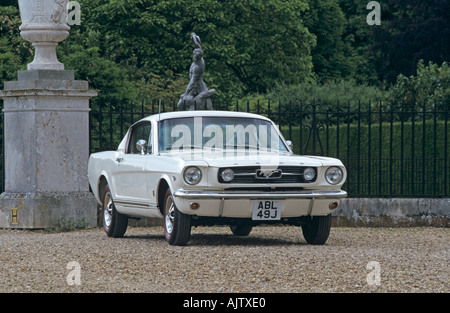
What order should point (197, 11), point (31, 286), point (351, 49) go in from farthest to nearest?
point (351, 49) → point (197, 11) → point (31, 286)

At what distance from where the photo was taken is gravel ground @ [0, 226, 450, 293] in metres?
7.68

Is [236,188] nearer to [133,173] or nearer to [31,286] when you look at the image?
[133,173]

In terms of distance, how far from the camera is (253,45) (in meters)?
39.2

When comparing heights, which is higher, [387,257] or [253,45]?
[253,45]

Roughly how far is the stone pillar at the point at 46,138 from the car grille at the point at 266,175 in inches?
184

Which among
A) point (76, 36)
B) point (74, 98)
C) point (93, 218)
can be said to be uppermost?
point (76, 36)

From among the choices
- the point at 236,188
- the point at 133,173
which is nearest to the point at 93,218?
the point at 133,173

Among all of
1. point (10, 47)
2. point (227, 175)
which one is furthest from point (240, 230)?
point (10, 47)

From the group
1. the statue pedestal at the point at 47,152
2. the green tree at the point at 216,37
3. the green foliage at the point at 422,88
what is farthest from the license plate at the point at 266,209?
the green tree at the point at 216,37

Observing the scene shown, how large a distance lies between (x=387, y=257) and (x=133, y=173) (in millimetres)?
3504

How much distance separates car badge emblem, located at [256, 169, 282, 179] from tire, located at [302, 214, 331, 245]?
0.93 metres

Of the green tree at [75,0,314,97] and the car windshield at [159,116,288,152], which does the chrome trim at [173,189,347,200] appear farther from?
the green tree at [75,0,314,97]

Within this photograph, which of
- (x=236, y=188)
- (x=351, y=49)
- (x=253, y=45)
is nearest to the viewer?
(x=236, y=188)

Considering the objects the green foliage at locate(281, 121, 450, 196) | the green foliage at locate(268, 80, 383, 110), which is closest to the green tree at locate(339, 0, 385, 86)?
the green foliage at locate(268, 80, 383, 110)
